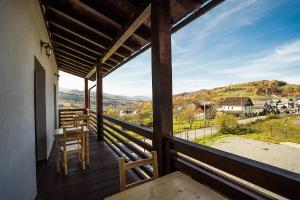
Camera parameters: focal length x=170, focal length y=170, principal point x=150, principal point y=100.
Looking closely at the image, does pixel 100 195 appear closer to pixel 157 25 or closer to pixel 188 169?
pixel 188 169

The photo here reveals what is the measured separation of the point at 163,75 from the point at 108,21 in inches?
76.8

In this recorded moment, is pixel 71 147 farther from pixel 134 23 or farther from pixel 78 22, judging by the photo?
pixel 134 23

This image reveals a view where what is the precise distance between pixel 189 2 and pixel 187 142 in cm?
174

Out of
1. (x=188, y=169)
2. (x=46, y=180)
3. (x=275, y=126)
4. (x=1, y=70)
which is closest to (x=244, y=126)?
(x=275, y=126)

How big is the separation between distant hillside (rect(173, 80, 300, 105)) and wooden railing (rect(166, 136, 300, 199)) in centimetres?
134

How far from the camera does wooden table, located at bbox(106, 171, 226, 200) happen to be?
1099 millimetres

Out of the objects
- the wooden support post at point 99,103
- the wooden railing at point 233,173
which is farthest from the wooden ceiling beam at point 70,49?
the wooden railing at point 233,173

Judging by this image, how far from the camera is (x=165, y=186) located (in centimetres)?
124

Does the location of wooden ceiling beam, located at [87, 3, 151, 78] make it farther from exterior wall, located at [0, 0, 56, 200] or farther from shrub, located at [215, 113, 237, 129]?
shrub, located at [215, 113, 237, 129]

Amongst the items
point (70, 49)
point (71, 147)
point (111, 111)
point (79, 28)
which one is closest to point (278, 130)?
point (71, 147)

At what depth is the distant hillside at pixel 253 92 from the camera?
300 centimetres

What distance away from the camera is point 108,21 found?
3.22 metres

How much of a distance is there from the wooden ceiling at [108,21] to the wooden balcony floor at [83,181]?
2.59m

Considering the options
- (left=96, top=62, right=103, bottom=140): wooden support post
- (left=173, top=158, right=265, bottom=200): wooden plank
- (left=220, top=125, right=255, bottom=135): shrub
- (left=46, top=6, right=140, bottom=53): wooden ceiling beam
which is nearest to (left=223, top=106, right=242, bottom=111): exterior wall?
(left=220, top=125, right=255, bottom=135): shrub
